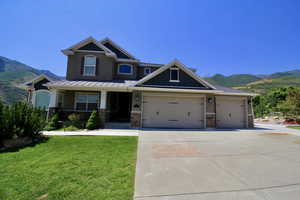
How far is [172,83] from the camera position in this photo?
11.1 metres

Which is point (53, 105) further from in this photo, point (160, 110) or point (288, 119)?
point (288, 119)

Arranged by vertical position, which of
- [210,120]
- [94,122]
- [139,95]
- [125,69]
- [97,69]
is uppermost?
[125,69]

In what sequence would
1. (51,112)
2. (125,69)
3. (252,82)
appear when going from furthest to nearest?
(252,82) < (125,69) < (51,112)

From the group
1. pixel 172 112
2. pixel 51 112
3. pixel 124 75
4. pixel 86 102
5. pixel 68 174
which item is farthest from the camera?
pixel 124 75

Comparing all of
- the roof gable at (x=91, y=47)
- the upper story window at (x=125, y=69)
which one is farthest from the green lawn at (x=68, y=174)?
the upper story window at (x=125, y=69)

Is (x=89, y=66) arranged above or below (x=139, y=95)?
above

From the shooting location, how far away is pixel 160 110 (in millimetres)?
10820

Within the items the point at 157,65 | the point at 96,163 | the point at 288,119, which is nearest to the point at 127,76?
the point at 157,65

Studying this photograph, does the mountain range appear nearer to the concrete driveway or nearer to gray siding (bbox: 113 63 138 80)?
gray siding (bbox: 113 63 138 80)

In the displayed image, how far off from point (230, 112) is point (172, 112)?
5556mm

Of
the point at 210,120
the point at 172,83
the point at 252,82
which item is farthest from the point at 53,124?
the point at 252,82

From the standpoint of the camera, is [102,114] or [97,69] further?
[97,69]

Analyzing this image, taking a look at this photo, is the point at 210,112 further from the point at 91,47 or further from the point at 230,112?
the point at 91,47

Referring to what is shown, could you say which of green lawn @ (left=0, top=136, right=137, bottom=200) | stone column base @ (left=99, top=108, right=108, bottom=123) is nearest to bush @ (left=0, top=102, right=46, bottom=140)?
green lawn @ (left=0, top=136, right=137, bottom=200)
